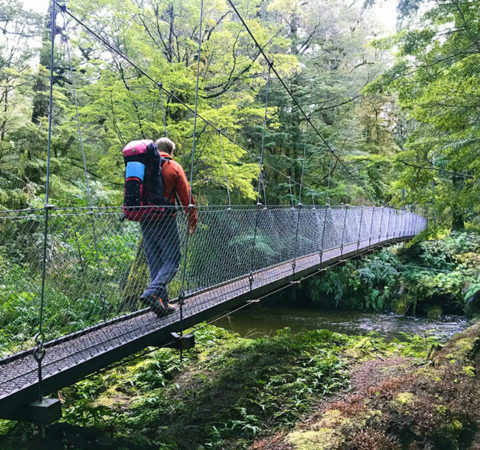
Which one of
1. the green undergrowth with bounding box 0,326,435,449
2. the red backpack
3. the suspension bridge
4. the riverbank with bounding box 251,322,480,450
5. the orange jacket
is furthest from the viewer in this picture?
the orange jacket

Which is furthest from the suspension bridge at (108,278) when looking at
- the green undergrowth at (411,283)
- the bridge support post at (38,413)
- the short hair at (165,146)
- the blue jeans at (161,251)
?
the green undergrowth at (411,283)

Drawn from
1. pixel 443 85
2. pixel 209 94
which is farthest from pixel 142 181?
pixel 209 94

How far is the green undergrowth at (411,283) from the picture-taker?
7.76 m

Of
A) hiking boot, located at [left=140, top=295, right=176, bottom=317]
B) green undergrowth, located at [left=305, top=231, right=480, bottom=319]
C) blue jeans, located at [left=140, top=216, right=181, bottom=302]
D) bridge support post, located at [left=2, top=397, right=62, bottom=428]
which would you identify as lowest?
green undergrowth, located at [left=305, top=231, right=480, bottom=319]

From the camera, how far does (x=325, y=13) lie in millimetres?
9602

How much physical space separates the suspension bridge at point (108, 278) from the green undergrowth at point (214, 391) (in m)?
0.44

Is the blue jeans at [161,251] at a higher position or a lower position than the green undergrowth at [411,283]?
higher

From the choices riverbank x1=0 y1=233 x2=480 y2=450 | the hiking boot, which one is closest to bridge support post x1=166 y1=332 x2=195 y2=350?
the hiking boot

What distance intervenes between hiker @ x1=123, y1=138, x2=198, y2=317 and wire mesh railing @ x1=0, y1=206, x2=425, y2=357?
0.06ft

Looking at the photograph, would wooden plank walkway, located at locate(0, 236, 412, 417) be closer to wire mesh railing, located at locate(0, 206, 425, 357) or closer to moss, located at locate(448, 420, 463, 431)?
wire mesh railing, located at locate(0, 206, 425, 357)

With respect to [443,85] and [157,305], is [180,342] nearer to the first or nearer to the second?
[157,305]

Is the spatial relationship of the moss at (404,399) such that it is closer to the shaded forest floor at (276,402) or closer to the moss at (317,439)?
the shaded forest floor at (276,402)

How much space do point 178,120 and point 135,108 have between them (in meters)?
0.66

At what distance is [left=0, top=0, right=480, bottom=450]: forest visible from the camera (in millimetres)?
2291
